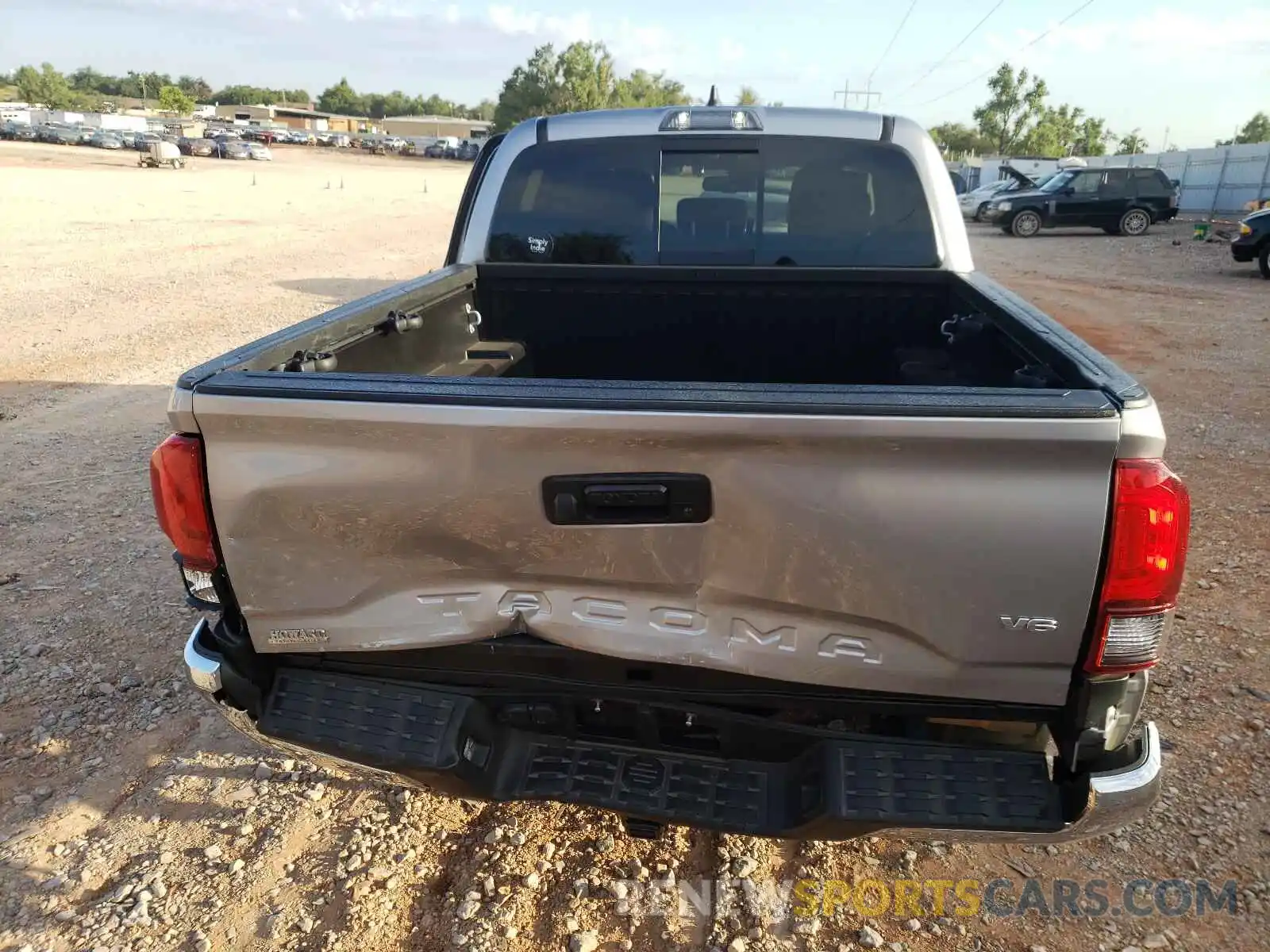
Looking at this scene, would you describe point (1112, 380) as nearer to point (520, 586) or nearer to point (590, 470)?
point (590, 470)

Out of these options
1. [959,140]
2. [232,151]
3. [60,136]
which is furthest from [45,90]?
[959,140]

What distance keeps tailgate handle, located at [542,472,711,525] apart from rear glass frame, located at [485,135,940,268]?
2256 millimetres

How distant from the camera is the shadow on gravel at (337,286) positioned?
1238 centimetres

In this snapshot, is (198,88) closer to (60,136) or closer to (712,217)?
(60,136)

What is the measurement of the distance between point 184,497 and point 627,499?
101 centimetres

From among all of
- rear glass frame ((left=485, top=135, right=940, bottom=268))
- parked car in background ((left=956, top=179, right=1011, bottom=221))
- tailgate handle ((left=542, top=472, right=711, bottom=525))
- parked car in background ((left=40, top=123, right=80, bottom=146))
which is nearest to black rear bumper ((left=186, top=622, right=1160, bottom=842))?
tailgate handle ((left=542, top=472, right=711, bottom=525))

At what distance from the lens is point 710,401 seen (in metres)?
1.77

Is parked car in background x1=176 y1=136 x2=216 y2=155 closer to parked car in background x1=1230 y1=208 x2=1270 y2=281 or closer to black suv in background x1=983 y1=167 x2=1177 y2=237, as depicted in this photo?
black suv in background x1=983 y1=167 x2=1177 y2=237

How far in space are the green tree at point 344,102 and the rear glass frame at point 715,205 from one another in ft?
569

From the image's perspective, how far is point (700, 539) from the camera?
188 centimetres

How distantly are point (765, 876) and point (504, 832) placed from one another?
81 cm

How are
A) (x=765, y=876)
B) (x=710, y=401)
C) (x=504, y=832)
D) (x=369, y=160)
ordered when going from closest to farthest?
(x=710, y=401)
(x=765, y=876)
(x=504, y=832)
(x=369, y=160)

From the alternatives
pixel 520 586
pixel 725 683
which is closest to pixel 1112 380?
pixel 725 683

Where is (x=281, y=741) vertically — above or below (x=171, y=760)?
above
